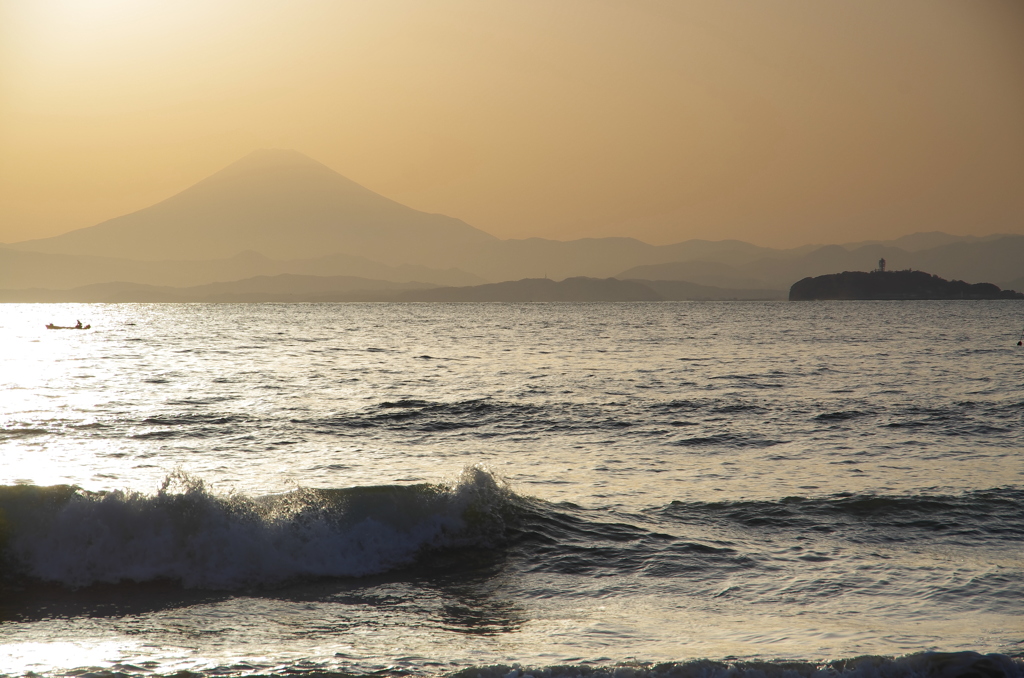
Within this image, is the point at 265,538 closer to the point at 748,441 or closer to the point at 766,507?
the point at 766,507

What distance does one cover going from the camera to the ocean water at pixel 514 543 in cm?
864

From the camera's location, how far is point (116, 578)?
1162cm

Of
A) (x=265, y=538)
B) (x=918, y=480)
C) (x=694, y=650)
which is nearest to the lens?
Result: (x=694, y=650)

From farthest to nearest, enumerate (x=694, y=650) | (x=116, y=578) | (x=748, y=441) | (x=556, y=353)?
(x=556, y=353)
(x=748, y=441)
(x=116, y=578)
(x=694, y=650)

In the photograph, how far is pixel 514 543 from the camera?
1334 centimetres

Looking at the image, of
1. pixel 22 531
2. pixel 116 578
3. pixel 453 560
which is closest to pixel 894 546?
pixel 453 560

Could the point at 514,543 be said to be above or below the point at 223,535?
below

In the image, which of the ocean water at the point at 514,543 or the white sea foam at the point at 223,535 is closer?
the ocean water at the point at 514,543

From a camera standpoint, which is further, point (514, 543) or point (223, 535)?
point (514, 543)

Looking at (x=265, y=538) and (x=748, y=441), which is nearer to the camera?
(x=265, y=538)

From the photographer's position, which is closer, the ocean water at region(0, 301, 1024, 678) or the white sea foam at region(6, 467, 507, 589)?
the ocean water at region(0, 301, 1024, 678)

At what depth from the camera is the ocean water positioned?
8641 mm

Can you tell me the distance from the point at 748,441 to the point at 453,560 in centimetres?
1305

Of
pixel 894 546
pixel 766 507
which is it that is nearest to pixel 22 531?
pixel 766 507
